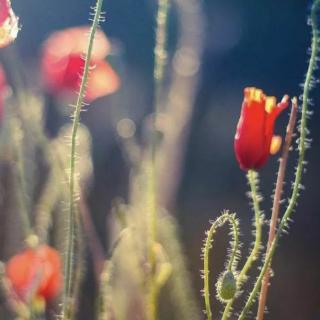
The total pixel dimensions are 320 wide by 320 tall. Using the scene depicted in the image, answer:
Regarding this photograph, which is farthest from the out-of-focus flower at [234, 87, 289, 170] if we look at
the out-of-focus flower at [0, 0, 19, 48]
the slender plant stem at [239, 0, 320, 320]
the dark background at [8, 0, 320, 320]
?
the dark background at [8, 0, 320, 320]

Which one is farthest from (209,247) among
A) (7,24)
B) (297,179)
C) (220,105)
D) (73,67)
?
(220,105)

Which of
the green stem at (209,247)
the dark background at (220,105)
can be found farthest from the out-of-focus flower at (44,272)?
the dark background at (220,105)

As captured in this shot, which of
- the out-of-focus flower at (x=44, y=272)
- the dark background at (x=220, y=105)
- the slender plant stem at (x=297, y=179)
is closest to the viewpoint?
the slender plant stem at (x=297, y=179)

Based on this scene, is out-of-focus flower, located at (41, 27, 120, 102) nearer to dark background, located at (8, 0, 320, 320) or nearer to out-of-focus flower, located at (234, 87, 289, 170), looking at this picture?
out-of-focus flower, located at (234, 87, 289, 170)

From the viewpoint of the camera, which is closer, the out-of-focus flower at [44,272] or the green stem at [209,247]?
the green stem at [209,247]

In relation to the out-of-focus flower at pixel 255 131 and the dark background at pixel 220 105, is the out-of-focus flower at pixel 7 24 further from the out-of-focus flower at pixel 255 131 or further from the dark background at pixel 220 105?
the dark background at pixel 220 105
